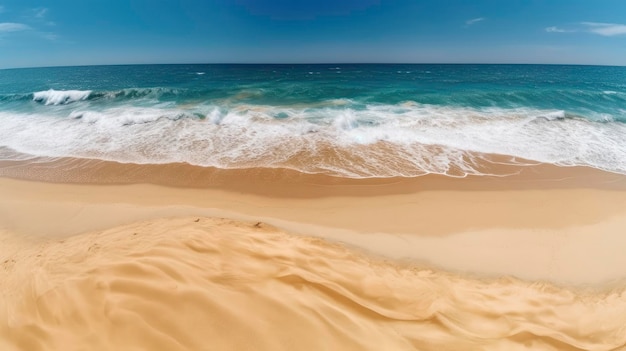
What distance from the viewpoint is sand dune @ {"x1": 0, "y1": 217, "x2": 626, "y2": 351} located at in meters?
2.58

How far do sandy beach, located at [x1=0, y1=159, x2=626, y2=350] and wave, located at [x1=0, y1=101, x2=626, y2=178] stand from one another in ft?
3.60

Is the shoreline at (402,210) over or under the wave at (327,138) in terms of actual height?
under

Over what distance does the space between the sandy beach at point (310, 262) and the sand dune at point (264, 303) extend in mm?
18

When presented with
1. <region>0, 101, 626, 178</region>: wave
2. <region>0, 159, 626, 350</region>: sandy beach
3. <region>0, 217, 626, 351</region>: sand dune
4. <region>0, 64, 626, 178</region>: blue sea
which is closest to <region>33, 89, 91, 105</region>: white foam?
<region>0, 64, 626, 178</region>: blue sea

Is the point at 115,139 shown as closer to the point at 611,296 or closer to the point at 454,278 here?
the point at 454,278

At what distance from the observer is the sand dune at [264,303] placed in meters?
2.58

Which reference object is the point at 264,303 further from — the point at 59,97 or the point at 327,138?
the point at 59,97

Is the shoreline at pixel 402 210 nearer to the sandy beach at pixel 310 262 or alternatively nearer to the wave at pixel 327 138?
the sandy beach at pixel 310 262

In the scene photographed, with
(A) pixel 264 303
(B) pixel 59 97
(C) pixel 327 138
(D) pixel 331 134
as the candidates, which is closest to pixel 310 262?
(A) pixel 264 303

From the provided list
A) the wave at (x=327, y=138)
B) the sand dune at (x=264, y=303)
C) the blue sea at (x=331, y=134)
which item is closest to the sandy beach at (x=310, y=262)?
the sand dune at (x=264, y=303)

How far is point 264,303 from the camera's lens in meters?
2.91

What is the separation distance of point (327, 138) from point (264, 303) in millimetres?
7731

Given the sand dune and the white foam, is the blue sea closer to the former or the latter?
the white foam

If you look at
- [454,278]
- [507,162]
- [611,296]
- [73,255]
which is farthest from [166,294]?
[507,162]
